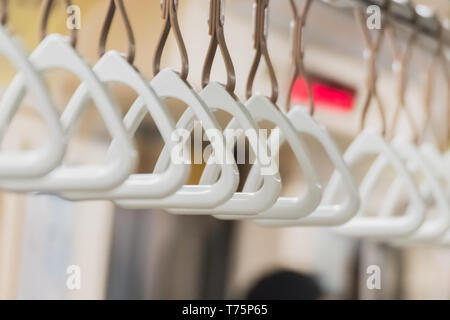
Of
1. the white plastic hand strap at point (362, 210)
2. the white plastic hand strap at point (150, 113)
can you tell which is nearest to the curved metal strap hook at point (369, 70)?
the white plastic hand strap at point (362, 210)

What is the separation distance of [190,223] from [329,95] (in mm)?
820

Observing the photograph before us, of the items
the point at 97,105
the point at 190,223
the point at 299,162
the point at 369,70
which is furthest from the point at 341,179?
the point at 190,223

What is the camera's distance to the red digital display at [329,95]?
290 cm

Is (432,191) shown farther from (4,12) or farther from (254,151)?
(4,12)

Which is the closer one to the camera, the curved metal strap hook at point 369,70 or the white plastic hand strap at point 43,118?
the white plastic hand strap at point 43,118

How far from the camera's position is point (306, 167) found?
2.30 feet

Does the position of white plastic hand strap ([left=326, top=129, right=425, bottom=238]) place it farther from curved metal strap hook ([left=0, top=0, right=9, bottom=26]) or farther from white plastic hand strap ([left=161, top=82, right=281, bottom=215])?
curved metal strap hook ([left=0, top=0, right=9, bottom=26])

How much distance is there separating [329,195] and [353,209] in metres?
0.10

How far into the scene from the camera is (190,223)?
123 inches

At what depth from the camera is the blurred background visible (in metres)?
2.28

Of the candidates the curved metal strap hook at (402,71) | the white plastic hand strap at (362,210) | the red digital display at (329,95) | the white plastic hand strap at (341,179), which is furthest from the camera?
the red digital display at (329,95)

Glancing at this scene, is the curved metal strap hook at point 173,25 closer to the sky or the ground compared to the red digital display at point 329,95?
closer to the ground

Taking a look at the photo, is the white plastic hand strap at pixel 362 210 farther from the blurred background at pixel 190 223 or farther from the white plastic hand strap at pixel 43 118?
the blurred background at pixel 190 223
